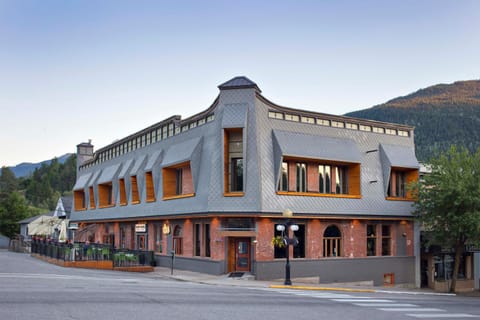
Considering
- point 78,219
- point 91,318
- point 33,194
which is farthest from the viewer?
point 33,194

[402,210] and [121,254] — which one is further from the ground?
[402,210]

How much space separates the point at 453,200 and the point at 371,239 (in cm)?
602

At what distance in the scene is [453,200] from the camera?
32.3 meters

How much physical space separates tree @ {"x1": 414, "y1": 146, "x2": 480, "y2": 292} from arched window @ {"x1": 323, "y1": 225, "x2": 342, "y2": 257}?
581 cm

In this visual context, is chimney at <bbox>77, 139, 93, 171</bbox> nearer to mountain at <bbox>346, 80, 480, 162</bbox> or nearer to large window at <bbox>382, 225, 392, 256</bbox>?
large window at <bbox>382, 225, 392, 256</bbox>

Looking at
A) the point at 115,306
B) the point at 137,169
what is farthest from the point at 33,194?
the point at 115,306

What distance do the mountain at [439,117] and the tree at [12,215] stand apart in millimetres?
70790

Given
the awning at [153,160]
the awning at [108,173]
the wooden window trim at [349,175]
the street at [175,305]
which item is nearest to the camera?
the street at [175,305]

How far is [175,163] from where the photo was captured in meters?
35.0

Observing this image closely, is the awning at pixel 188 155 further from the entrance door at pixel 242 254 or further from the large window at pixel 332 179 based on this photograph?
the large window at pixel 332 179

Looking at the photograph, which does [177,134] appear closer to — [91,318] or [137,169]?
[137,169]

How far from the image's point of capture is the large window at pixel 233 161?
3066 cm

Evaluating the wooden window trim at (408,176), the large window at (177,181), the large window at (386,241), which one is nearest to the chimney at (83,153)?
the large window at (177,181)

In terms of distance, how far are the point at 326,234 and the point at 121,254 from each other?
12.9 metres
